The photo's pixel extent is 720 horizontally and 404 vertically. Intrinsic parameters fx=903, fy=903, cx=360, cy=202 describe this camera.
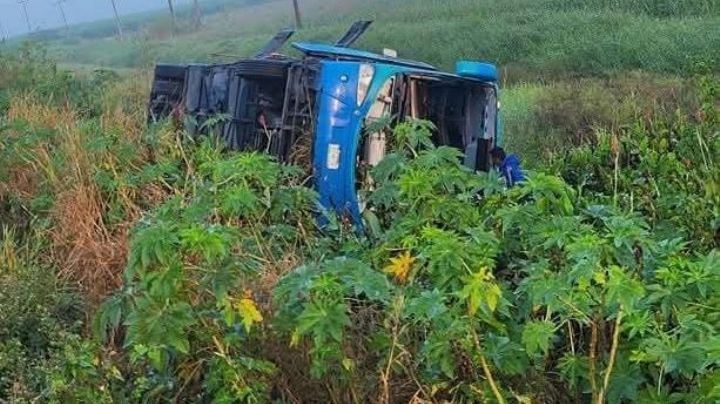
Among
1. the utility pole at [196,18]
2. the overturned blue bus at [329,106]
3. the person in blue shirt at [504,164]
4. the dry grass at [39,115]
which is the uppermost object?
the overturned blue bus at [329,106]

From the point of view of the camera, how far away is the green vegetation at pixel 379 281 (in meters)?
2.55

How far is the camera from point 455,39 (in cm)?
1794

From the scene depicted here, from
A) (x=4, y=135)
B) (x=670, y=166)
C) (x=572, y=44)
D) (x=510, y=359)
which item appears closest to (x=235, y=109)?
(x=4, y=135)

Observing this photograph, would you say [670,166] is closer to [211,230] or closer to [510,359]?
[510,359]

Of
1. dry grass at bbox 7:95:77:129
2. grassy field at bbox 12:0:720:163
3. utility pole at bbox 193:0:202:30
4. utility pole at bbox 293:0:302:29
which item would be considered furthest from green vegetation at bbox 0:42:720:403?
utility pole at bbox 193:0:202:30

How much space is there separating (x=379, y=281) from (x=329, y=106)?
2.90 m

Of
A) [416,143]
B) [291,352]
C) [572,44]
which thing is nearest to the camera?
[291,352]

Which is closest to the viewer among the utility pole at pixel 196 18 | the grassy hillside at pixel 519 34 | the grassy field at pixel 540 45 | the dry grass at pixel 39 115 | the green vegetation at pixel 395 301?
the green vegetation at pixel 395 301

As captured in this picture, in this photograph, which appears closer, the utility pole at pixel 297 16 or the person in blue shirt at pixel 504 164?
the person in blue shirt at pixel 504 164

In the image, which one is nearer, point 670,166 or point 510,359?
point 510,359

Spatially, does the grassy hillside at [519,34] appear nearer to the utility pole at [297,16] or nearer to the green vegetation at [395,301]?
the utility pole at [297,16]

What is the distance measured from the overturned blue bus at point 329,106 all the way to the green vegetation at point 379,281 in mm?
666

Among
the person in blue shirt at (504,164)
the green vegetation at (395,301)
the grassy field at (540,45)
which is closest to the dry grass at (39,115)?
the grassy field at (540,45)

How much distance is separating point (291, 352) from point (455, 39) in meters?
15.6
